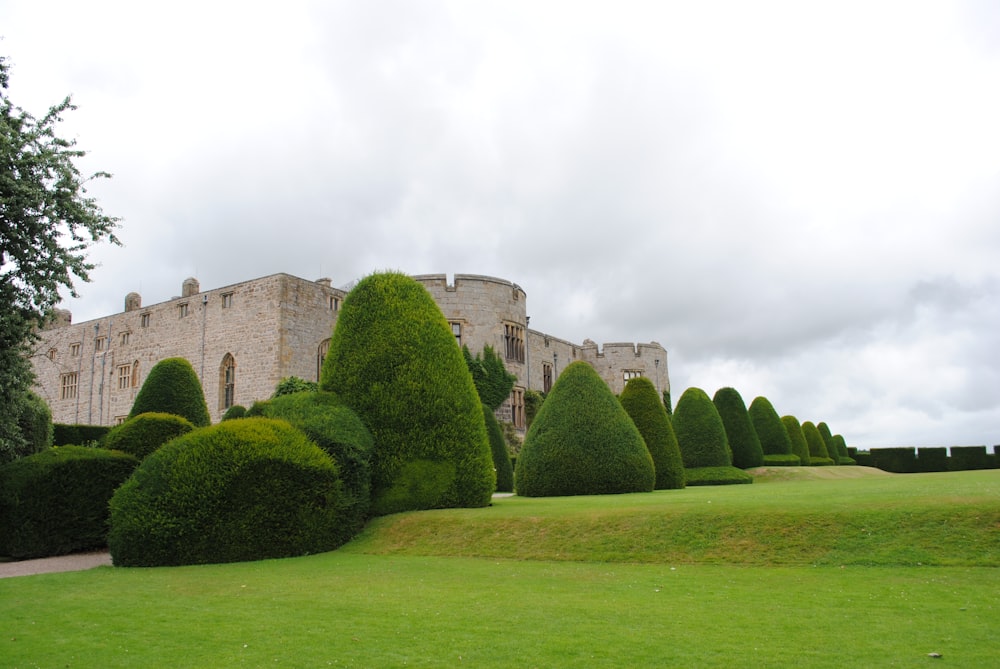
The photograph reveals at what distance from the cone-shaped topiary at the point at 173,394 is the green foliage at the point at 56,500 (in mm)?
5216

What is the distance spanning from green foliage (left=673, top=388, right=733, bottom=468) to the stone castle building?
9.29 meters

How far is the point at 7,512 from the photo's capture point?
10.9 metres

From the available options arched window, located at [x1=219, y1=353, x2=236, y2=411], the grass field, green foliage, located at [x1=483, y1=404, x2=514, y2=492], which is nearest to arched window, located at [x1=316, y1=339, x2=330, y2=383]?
arched window, located at [x1=219, y1=353, x2=236, y2=411]

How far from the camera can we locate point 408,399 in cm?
1205

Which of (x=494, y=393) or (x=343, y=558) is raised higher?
(x=494, y=393)

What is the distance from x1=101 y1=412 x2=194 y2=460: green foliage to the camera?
43.4 feet

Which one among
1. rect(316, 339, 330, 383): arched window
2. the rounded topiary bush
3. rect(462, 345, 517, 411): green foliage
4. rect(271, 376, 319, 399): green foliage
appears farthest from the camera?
rect(462, 345, 517, 411): green foliage

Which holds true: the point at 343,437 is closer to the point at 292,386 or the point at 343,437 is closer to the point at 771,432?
the point at 292,386

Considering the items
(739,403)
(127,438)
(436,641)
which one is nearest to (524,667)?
→ (436,641)

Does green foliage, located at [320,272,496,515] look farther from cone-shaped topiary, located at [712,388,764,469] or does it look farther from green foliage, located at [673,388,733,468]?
cone-shaped topiary, located at [712,388,764,469]

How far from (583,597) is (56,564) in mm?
7964

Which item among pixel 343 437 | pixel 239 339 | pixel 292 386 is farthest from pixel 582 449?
pixel 239 339

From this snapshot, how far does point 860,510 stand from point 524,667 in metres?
5.78

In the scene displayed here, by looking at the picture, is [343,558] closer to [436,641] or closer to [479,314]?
[436,641]
